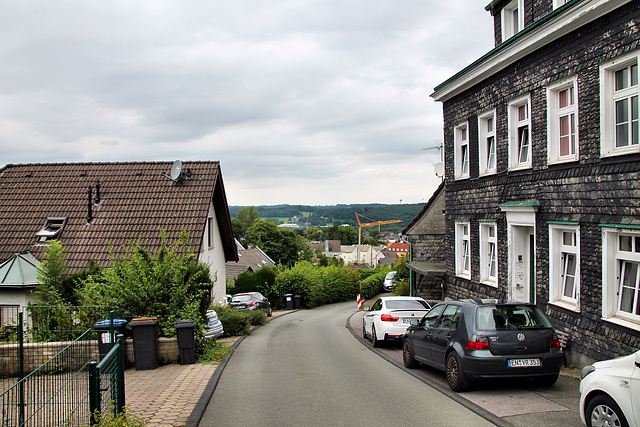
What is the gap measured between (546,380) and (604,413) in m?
3.32

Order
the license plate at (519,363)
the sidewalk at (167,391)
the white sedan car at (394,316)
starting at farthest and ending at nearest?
the white sedan car at (394,316)
the license plate at (519,363)
the sidewalk at (167,391)

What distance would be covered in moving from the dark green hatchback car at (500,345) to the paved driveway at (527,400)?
26 centimetres

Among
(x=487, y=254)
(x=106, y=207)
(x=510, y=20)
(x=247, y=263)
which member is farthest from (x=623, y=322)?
(x=247, y=263)

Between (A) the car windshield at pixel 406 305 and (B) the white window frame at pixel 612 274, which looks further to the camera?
(A) the car windshield at pixel 406 305

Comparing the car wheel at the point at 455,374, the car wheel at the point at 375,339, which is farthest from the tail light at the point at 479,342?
the car wheel at the point at 375,339

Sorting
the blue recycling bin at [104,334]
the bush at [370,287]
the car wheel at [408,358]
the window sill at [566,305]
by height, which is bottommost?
the bush at [370,287]

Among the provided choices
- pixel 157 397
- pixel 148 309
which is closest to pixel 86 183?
pixel 148 309

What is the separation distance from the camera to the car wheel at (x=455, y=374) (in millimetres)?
8875

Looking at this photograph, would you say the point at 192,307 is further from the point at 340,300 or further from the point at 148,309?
the point at 340,300

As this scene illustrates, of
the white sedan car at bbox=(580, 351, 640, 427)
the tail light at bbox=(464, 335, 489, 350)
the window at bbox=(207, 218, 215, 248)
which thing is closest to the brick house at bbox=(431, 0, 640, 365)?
the tail light at bbox=(464, 335, 489, 350)

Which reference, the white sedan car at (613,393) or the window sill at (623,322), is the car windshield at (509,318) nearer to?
the window sill at (623,322)

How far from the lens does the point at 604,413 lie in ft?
19.4

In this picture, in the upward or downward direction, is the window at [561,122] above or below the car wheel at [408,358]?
above

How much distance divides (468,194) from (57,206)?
653 inches
